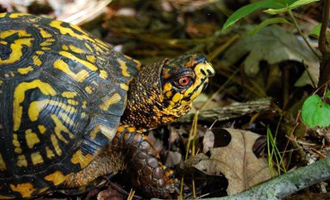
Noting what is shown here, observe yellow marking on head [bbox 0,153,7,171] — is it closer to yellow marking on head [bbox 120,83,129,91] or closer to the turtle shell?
the turtle shell

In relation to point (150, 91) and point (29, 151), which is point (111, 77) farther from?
point (29, 151)

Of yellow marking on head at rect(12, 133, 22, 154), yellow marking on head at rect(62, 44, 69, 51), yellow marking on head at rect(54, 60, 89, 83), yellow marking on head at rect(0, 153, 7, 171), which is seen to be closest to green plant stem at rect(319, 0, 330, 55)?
yellow marking on head at rect(54, 60, 89, 83)

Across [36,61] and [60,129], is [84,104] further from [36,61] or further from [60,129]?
[36,61]

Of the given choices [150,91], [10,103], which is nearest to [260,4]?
[150,91]

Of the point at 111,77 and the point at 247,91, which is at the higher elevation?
the point at 111,77

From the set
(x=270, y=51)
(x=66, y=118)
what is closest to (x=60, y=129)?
(x=66, y=118)
